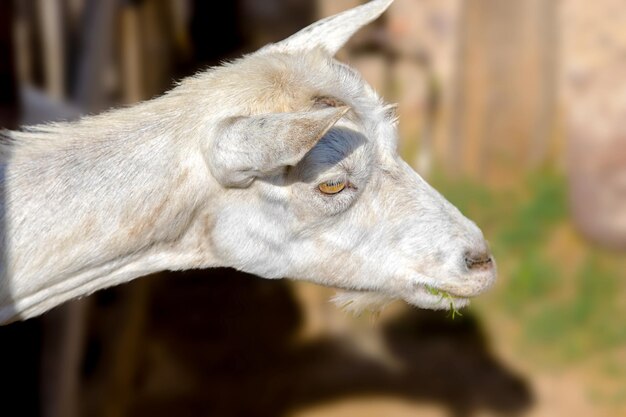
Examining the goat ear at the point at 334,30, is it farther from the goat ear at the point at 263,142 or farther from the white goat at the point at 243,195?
the goat ear at the point at 263,142

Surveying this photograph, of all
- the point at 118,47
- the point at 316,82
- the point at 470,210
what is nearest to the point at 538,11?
the point at 470,210

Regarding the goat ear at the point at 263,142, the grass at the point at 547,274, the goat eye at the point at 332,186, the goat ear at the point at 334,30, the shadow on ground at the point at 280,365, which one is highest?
the goat ear at the point at 334,30

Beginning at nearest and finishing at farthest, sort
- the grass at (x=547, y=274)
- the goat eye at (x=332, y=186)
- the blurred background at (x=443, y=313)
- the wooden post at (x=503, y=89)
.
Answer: the goat eye at (x=332, y=186) → the blurred background at (x=443, y=313) → the grass at (x=547, y=274) → the wooden post at (x=503, y=89)

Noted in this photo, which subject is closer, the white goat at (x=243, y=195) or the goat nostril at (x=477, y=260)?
the white goat at (x=243, y=195)

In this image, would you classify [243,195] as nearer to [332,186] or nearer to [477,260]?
[332,186]

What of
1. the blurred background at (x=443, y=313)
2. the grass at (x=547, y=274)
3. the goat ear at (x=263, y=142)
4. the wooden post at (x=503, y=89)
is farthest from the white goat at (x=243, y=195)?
the wooden post at (x=503, y=89)

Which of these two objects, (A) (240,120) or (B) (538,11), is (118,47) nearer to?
(B) (538,11)

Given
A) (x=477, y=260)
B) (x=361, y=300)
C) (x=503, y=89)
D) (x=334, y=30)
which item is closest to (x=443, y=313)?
(x=503, y=89)

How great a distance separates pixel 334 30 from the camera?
141 inches

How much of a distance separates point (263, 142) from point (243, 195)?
0.36m

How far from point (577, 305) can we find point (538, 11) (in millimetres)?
2077

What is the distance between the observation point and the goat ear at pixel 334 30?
356 cm

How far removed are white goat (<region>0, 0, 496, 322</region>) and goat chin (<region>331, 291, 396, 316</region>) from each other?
0.07 meters

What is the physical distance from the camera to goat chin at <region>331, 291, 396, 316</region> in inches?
143
